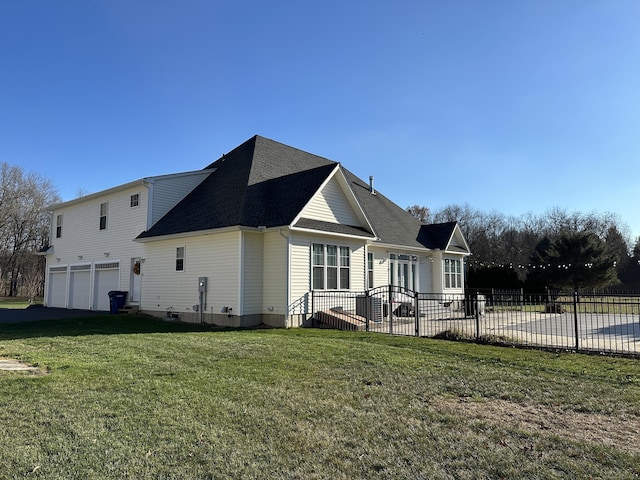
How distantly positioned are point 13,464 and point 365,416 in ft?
11.2

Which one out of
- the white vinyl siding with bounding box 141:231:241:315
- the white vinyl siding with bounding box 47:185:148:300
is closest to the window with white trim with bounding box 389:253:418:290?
the white vinyl siding with bounding box 141:231:241:315

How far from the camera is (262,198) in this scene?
1644 centimetres

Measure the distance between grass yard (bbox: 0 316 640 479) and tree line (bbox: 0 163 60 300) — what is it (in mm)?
45968

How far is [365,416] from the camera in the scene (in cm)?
496

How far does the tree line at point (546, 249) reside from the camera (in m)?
33.8

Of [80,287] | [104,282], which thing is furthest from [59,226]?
[104,282]

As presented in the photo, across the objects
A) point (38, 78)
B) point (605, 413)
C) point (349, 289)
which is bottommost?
point (605, 413)

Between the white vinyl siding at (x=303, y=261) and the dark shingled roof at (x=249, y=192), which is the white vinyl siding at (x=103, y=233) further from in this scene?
the white vinyl siding at (x=303, y=261)

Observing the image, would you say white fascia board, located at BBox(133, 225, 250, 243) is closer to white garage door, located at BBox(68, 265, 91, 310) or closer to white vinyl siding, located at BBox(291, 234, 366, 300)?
white vinyl siding, located at BBox(291, 234, 366, 300)

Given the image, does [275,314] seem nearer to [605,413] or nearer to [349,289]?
[349,289]

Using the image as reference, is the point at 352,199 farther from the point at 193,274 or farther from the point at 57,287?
the point at 57,287

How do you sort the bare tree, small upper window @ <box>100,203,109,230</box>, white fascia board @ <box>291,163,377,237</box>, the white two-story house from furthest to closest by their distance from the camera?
1. the bare tree
2. small upper window @ <box>100,203,109,230</box>
3. white fascia board @ <box>291,163,377,237</box>
4. the white two-story house

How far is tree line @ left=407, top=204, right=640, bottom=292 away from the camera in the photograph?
111 feet

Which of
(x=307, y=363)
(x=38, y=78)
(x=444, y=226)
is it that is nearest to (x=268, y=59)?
(x=38, y=78)
